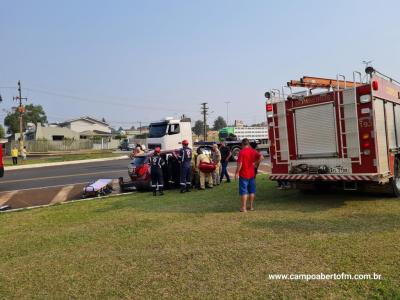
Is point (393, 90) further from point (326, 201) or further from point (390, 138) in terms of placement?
point (326, 201)

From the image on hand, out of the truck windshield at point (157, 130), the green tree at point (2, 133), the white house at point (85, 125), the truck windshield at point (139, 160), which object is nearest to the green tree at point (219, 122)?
the white house at point (85, 125)

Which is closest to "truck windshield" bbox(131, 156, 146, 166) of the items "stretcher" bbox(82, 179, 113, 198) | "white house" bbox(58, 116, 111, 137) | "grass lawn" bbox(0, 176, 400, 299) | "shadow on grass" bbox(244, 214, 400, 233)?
"stretcher" bbox(82, 179, 113, 198)

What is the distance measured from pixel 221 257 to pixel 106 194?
8871 mm

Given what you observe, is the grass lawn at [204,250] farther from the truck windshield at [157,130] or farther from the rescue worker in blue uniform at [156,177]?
the truck windshield at [157,130]

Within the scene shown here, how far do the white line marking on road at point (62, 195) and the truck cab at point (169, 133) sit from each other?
23.6ft

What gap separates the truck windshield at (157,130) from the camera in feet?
74.2

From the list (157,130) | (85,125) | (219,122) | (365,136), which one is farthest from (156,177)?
(219,122)

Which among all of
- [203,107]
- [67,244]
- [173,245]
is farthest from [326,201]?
[203,107]

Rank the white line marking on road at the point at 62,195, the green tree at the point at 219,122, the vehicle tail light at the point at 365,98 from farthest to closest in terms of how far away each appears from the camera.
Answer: the green tree at the point at 219,122
the white line marking on road at the point at 62,195
the vehicle tail light at the point at 365,98

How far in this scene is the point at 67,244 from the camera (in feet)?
21.4

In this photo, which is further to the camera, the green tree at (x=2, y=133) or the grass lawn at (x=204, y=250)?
the green tree at (x=2, y=133)

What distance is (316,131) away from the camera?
29.7 ft

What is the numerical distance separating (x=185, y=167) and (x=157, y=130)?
1056 centimetres

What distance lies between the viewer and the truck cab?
2241cm
